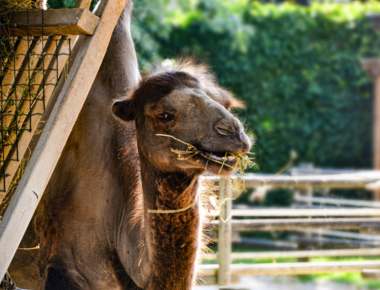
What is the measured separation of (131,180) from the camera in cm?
519

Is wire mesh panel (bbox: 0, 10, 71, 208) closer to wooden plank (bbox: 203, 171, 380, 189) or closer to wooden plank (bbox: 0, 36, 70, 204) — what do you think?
wooden plank (bbox: 0, 36, 70, 204)

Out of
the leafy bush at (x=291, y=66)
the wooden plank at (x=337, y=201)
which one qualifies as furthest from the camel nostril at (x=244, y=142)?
the leafy bush at (x=291, y=66)

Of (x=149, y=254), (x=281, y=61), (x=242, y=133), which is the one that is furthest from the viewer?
(x=281, y=61)

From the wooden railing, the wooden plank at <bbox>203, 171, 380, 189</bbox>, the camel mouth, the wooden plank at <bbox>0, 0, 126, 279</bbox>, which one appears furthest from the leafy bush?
the camel mouth

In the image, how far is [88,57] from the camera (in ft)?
14.2

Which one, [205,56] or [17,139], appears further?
[205,56]

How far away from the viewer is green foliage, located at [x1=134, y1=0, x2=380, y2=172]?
1573cm

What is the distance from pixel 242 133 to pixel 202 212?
691mm

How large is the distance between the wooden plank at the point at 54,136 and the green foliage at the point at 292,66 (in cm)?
1053

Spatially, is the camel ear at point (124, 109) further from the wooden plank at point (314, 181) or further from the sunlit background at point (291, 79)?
the sunlit background at point (291, 79)

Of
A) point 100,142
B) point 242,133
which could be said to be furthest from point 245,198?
point 242,133

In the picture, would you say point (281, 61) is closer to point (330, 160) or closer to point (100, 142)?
point (330, 160)

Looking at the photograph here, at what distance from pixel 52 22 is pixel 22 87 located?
0.68 metres

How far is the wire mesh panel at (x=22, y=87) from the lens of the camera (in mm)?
4750
